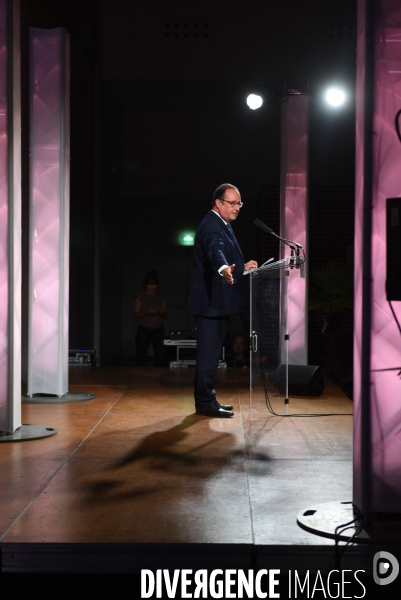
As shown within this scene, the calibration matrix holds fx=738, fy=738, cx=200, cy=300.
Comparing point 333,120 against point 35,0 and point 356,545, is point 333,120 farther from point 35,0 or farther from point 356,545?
point 356,545

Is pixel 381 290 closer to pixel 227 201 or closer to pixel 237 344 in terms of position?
pixel 227 201

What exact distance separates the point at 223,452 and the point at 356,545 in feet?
5.36

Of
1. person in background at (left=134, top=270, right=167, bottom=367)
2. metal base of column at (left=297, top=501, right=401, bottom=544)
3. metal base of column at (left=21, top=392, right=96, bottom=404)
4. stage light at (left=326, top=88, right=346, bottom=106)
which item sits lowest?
metal base of column at (left=21, top=392, right=96, bottom=404)

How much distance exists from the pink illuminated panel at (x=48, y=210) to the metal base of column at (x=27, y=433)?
1548 millimetres

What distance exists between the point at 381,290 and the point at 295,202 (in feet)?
15.5

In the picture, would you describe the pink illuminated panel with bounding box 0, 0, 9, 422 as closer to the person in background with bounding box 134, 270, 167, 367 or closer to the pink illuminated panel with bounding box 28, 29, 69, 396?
the pink illuminated panel with bounding box 28, 29, 69, 396

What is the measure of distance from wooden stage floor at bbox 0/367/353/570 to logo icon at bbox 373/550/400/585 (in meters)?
0.17

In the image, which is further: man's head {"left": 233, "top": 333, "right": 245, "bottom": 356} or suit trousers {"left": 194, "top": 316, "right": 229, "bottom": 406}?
man's head {"left": 233, "top": 333, "right": 245, "bottom": 356}

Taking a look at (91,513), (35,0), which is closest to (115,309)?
(35,0)

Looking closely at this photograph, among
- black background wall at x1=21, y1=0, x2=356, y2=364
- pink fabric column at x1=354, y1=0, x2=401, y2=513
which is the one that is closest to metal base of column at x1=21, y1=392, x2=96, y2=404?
pink fabric column at x1=354, y1=0, x2=401, y2=513

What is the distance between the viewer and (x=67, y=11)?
32.6 feet

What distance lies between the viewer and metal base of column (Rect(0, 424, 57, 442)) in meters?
4.47

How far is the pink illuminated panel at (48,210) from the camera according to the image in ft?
21.0

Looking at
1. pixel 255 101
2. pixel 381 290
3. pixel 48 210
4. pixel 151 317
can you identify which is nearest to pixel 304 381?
pixel 48 210
